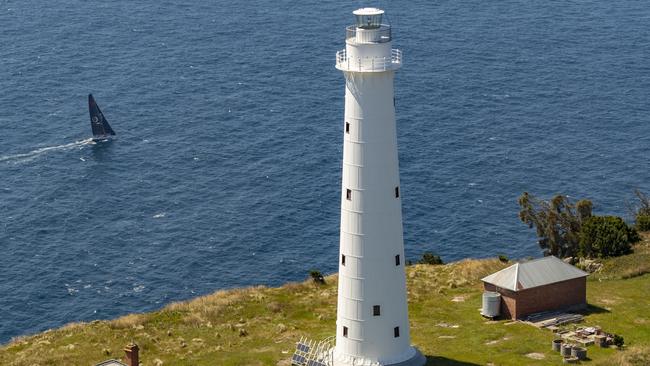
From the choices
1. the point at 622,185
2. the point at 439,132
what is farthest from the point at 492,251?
the point at 439,132

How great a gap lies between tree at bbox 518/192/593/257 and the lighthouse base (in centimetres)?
4067

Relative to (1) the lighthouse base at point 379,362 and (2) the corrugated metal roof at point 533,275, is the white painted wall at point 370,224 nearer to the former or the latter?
(1) the lighthouse base at point 379,362

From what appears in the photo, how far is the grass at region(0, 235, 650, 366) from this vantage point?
86000 mm

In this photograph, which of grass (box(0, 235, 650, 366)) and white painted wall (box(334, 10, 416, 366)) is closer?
white painted wall (box(334, 10, 416, 366))

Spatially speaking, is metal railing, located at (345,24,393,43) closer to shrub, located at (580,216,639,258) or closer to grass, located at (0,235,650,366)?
grass, located at (0,235,650,366)

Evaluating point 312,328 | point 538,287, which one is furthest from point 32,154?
point 538,287

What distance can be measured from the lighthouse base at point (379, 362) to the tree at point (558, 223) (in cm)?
4067

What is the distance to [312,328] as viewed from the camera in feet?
310

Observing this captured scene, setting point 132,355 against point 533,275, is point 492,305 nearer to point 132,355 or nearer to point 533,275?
point 533,275

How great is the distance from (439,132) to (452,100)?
43.7 feet

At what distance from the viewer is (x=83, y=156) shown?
18575 cm

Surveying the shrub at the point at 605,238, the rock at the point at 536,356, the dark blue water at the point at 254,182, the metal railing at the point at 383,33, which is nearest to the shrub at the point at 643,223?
the shrub at the point at 605,238

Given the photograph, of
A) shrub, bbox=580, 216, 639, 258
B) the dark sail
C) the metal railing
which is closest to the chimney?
the metal railing

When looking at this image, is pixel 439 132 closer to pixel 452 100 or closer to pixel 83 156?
pixel 452 100
